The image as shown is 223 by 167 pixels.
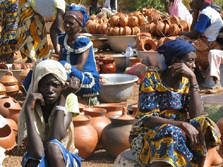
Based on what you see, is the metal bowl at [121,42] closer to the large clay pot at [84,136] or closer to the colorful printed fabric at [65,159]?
the large clay pot at [84,136]

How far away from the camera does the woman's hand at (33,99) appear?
125 inches

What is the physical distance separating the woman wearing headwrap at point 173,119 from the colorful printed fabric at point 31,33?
398 cm

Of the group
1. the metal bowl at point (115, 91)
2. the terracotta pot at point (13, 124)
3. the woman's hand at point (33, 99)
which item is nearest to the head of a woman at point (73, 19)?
the terracotta pot at point (13, 124)

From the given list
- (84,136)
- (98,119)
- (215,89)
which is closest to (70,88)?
(84,136)

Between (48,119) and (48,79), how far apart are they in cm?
32

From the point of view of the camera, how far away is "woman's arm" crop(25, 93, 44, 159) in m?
3.06

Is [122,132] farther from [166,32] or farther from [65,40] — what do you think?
[166,32]

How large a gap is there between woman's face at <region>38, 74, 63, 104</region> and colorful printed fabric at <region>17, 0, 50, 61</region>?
3860 millimetres

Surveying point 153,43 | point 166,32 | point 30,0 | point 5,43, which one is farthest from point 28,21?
point 166,32

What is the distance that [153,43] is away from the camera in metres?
8.77

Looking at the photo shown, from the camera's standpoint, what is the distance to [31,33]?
23.2 feet

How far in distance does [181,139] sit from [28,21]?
4599 millimetres

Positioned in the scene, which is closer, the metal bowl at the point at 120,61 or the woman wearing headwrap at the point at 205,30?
the woman wearing headwrap at the point at 205,30

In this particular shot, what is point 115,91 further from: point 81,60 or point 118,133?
point 118,133
